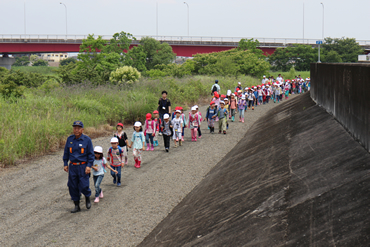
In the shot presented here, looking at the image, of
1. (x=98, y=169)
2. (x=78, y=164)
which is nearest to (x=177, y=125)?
(x=98, y=169)

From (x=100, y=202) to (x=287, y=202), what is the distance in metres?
4.63

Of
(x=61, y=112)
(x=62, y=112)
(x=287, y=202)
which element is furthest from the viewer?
(x=62, y=112)

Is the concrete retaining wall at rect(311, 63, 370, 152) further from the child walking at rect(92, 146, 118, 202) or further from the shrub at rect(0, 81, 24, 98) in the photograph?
the shrub at rect(0, 81, 24, 98)

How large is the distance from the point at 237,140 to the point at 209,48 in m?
58.8

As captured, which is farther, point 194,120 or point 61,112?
point 61,112

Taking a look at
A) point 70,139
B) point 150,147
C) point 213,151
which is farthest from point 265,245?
point 150,147

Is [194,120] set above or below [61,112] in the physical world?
below

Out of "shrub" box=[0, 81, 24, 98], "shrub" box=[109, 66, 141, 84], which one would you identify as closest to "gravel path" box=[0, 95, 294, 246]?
"shrub" box=[0, 81, 24, 98]

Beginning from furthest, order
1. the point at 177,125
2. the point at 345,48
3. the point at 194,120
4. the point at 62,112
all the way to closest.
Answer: the point at 345,48 < the point at 62,112 < the point at 194,120 < the point at 177,125

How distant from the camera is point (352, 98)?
8906mm

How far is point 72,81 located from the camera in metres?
26.0

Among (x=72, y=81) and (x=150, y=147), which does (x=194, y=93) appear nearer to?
(x=72, y=81)

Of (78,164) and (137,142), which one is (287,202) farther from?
(137,142)

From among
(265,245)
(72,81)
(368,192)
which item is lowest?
(265,245)
